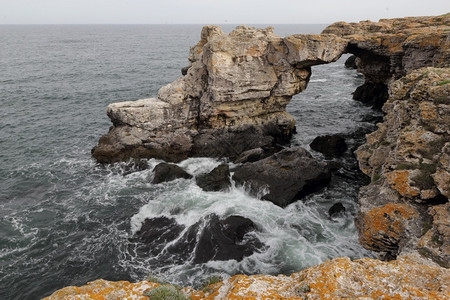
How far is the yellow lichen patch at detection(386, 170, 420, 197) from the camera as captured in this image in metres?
12.6

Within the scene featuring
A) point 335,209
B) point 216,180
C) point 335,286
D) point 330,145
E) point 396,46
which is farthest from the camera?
point 330,145

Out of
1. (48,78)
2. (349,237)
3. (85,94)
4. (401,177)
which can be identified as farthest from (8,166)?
(48,78)

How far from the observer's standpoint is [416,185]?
41.3 ft

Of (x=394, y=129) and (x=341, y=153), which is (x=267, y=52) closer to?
(x=341, y=153)

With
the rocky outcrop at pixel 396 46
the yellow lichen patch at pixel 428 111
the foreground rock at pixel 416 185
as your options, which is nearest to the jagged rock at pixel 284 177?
the foreground rock at pixel 416 185

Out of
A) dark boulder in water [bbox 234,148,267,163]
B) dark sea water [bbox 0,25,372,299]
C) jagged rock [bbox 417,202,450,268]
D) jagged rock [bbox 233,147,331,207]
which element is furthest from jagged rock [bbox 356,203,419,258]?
dark boulder in water [bbox 234,148,267,163]

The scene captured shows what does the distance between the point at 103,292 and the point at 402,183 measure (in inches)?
488

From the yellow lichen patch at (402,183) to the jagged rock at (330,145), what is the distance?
1858 cm

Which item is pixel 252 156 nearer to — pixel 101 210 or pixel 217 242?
pixel 217 242

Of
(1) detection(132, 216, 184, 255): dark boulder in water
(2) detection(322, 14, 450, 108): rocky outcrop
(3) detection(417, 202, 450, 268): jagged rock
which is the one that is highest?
(2) detection(322, 14, 450, 108): rocky outcrop

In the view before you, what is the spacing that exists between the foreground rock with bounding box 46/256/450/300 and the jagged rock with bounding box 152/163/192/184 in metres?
20.7

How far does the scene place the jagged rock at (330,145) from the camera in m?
31.7

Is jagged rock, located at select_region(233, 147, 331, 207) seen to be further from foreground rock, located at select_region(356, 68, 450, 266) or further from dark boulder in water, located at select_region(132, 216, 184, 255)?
A: foreground rock, located at select_region(356, 68, 450, 266)

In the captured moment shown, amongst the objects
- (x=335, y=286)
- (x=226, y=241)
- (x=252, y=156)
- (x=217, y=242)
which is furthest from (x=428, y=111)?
(x=252, y=156)
